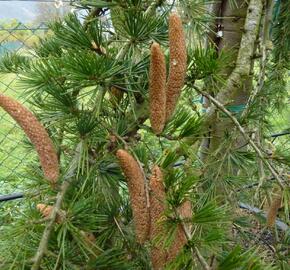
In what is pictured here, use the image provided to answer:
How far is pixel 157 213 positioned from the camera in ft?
A: 1.99

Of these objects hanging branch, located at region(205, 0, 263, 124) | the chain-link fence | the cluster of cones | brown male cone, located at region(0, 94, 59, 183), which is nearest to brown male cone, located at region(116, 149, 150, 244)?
the cluster of cones

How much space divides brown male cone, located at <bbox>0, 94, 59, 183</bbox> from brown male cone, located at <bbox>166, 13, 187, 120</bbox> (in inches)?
7.0

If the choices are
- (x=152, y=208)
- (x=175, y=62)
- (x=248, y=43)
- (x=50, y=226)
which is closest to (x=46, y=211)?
(x=50, y=226)

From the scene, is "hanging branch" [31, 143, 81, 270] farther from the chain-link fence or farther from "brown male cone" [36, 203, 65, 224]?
the chain-link fence

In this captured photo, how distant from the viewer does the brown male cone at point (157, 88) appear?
0.63 m

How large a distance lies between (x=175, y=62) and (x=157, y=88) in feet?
0.15

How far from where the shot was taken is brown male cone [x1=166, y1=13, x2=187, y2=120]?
65 cm

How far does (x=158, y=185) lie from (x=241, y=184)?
0.46 metres

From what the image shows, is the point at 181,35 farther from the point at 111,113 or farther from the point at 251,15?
the point at 251,15

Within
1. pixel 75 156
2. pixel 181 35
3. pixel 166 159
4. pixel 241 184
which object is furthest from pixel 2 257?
pixel 241 184

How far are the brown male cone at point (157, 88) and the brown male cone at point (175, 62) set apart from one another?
1.0 inches

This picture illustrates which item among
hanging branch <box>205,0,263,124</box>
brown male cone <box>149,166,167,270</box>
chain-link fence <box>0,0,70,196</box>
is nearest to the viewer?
brown male cone <box>149,166,167,270</box>

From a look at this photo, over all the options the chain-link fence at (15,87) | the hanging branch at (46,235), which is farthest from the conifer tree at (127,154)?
the chain-link fence at (15,87)

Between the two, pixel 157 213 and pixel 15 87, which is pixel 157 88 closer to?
pixel 157 213
